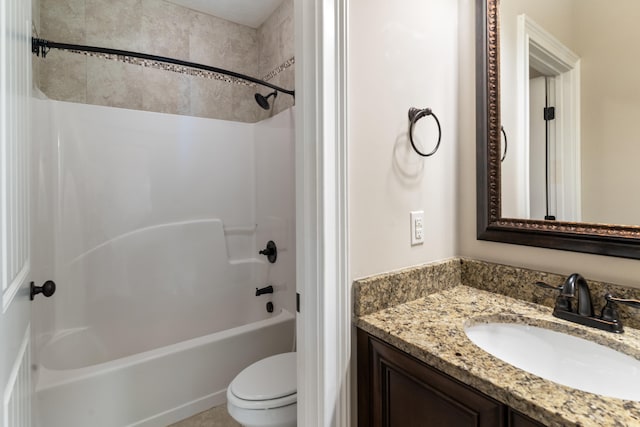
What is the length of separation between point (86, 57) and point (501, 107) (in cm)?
240

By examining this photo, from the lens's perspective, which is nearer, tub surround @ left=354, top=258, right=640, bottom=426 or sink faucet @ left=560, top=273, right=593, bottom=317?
tub surround @ left=354, top=258, right=640, bottom=426

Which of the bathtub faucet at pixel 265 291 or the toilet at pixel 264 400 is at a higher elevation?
the bathtub faucet at pixel 265 291

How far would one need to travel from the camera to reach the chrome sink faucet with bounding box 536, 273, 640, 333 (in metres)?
0.81

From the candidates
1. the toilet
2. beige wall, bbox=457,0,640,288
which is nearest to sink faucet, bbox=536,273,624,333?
beige wall, bbox=457,0,640,288

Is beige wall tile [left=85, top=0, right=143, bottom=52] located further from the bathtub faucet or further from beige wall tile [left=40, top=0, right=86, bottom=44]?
the bathtub faucet

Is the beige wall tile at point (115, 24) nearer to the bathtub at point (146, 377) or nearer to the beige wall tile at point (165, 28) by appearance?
the beige wall tile at point (165, 28)

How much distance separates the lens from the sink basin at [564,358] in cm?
73

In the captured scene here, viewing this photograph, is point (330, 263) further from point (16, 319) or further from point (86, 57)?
point (86, 57)

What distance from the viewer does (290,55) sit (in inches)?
80.7

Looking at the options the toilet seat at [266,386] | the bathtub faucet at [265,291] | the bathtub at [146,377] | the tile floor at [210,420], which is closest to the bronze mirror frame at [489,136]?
the toilet seat at [266,386]

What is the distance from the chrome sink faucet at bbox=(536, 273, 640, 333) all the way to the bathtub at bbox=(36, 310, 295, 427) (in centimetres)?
145

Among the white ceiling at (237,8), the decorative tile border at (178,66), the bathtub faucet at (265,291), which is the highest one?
the white ceiling at (237,8)

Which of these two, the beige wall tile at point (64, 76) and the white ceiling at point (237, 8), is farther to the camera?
the white ceiling at point (237, 8)

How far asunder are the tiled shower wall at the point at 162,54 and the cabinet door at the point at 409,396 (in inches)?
68.0
